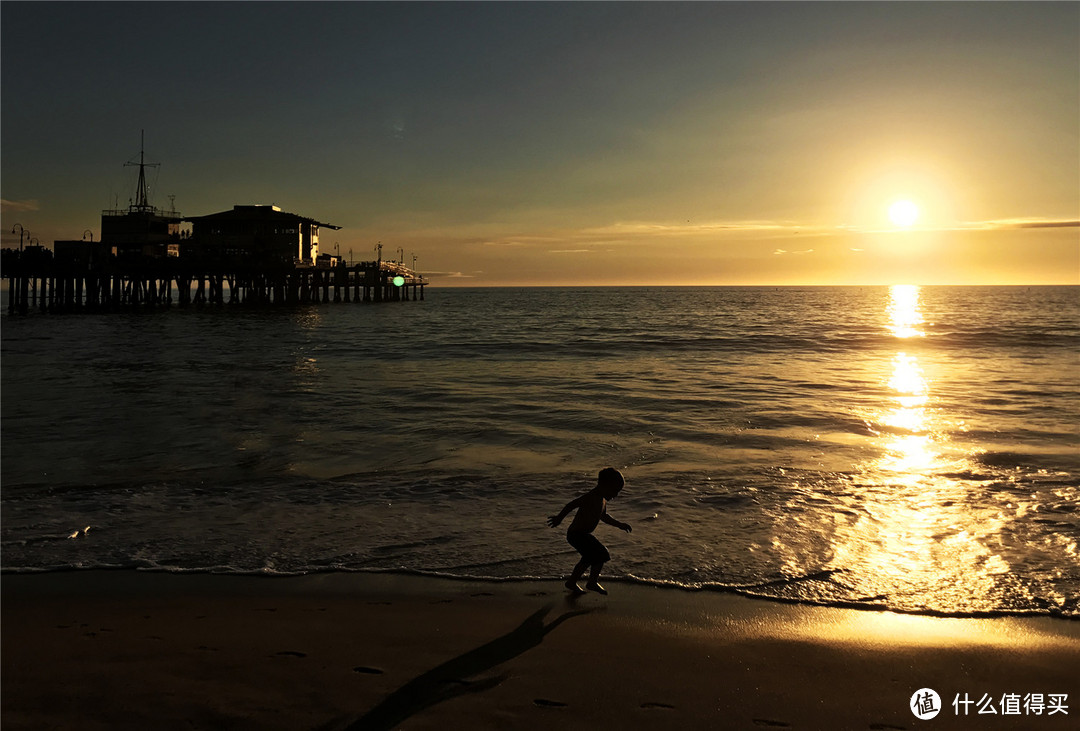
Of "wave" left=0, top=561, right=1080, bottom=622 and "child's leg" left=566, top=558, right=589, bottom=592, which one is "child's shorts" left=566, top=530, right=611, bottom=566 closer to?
"child's leg" left=566, top=558, right=589, bottom=592

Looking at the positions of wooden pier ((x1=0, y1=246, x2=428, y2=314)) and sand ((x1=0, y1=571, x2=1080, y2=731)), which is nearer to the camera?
sand ((x1=0, y1=571, x2=1080, y2=731))

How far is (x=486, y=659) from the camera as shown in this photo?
5.27 meters

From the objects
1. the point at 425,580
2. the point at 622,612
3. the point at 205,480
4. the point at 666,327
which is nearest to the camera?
the point at 622,612

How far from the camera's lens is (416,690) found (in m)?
4.80

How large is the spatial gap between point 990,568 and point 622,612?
384 cm

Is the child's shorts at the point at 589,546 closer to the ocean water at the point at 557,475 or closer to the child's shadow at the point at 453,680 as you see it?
the ocean water at the point at 557,475

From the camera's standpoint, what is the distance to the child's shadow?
4.46 meters

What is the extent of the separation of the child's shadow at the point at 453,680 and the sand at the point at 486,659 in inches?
0.6

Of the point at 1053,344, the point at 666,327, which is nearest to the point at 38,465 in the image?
the point at 1053,344

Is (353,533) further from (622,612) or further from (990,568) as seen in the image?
(990,568)

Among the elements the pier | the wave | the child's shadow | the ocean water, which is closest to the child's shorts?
the wave

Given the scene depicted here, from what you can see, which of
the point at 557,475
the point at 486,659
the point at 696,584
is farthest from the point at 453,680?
the point at 557,475

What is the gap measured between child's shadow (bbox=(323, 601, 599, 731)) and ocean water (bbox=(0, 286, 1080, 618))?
1491 millimetres

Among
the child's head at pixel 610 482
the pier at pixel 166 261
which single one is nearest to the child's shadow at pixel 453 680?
the child's head at pixel 610 482
